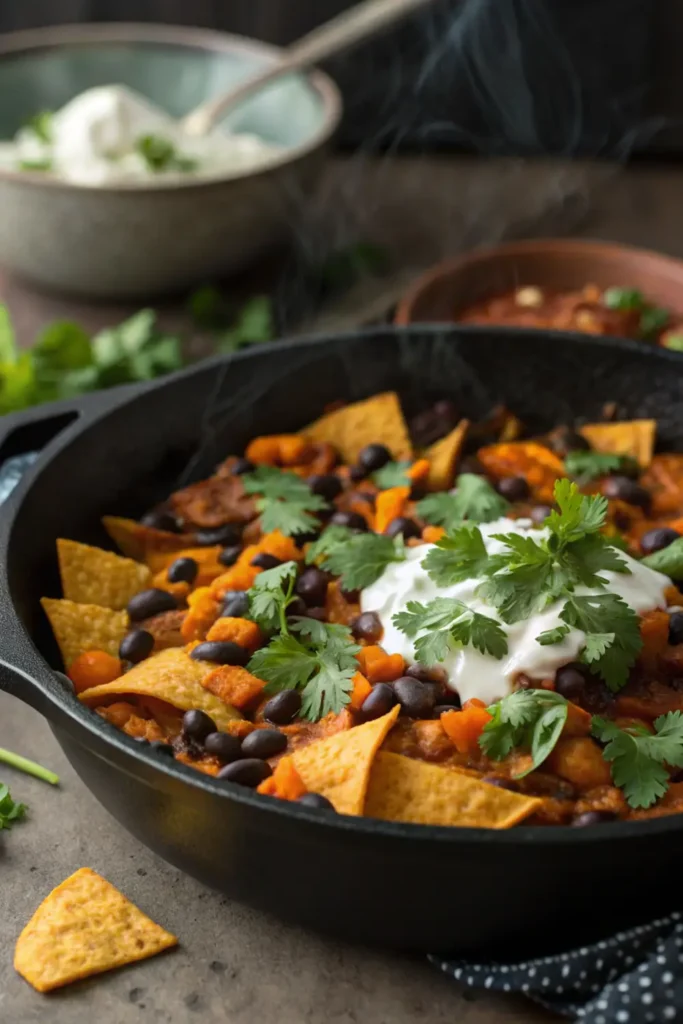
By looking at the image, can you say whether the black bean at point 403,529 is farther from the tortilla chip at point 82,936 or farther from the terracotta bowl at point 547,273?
the terracotta bowl at point 547,273

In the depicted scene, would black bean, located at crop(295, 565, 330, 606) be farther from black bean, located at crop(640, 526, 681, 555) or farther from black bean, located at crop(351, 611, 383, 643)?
black bean, located at crop(640, 526, 681, 555)

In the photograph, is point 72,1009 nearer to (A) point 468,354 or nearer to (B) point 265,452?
(B) point 265,452

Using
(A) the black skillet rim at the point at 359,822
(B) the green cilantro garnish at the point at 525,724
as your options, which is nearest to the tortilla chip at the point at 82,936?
(A) the black skillet rim at the point at 359,822

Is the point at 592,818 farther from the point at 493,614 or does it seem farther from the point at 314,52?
the point at 314,52

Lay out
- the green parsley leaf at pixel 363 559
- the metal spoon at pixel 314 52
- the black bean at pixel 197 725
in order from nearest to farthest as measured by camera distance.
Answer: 1. the black bean at pixel 197 725
2. the green parsley leaf at pixel 363 559
3. the metal spoon at pixel 314 52

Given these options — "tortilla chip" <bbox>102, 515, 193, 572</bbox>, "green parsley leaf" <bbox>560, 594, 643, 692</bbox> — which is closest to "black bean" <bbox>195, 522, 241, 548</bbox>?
"tortilla chip" <bbox>102, 515, 193, 572</bbox>

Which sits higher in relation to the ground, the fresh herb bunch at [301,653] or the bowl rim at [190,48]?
the bowl rim at [190,48]
